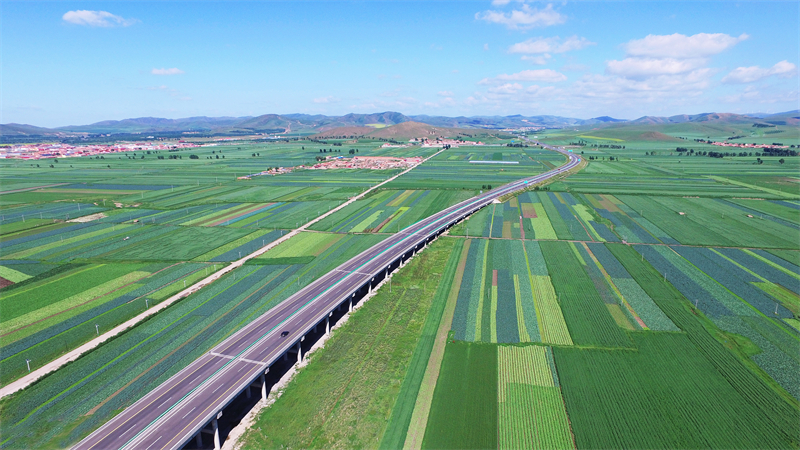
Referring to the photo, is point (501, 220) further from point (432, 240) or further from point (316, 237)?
point (316, 237)

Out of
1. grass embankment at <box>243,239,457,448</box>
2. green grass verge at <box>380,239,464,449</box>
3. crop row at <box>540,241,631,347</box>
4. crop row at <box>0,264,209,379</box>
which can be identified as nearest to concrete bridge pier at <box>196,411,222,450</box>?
grass embankment at <box>243,239,457,448</box>

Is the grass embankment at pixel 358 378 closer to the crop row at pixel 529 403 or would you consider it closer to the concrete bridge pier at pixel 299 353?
the concrete bridge pier at pixel 299 353

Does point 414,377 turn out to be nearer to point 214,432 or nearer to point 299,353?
point 299,353

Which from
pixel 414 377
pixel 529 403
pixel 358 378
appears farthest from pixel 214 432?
pixel 529 403

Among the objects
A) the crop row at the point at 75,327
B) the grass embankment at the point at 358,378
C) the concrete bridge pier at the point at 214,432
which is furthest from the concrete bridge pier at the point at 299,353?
the crop row at the point at 75,327

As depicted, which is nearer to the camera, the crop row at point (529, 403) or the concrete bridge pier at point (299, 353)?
the crop row at point (529, 403)

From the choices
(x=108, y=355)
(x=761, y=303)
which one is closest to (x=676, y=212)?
(x=761, y=303)
